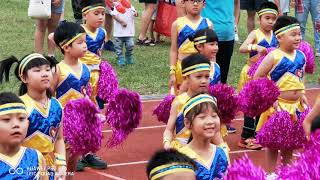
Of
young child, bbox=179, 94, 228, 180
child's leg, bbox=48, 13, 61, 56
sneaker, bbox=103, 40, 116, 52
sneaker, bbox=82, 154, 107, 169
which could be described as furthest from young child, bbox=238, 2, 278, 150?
sneaker, bbox=103, 40, 116, 52

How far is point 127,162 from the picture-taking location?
7609 mm

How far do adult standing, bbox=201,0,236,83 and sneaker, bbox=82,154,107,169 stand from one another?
2.14 metres

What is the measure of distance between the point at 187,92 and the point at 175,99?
0.21 meters

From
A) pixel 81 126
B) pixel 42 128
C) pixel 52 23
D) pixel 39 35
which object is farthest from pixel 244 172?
pixel 52 23

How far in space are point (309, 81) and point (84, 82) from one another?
18.9 ft

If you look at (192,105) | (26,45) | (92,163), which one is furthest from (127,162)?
(26,45)

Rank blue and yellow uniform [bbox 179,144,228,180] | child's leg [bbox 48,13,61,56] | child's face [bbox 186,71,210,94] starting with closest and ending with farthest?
blue and yellow uniform [bbox 179,144,228,180], child's face [bbox 186,71,210,94], child's leg [bbox 48,13,61,56]

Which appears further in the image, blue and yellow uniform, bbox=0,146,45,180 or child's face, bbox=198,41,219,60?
child's face, bbox=198,41,219,60

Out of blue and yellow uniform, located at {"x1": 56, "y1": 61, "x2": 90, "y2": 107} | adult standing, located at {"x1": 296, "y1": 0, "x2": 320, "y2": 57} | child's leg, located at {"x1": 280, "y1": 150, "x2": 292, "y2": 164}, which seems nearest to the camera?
blue and yellow uniform, located at {"x1": 56, "y1": 61, "x2": 90, "y2": 107}

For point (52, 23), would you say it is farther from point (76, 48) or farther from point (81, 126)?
point (81, 126)

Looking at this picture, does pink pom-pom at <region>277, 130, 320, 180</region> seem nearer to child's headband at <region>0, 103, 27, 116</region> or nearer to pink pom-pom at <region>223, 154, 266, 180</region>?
pink pom-pom at <region>223, 154, 266, 180</region>

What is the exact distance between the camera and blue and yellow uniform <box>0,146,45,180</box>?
182 inches

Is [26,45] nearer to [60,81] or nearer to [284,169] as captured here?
[60,81]

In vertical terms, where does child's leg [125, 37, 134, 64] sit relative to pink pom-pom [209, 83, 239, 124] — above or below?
below
